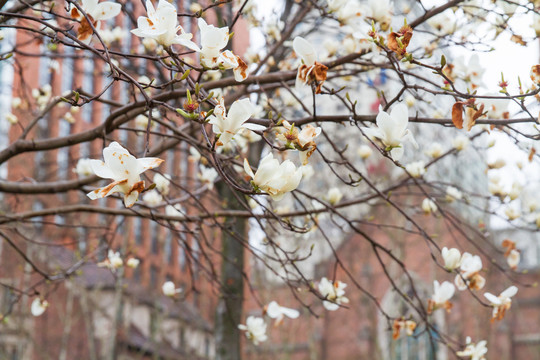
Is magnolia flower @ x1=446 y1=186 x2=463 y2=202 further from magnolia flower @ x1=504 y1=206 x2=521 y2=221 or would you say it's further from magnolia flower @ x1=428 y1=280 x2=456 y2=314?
magnolia flower @ x1=428 y1=280 x2=456 y2=314

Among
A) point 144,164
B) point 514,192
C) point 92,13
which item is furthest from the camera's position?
point 514,192

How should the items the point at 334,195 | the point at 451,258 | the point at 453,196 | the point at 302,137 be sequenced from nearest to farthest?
the point at 302,137 < the point at 451,258 < the point at 334,195 < the point at 453,196

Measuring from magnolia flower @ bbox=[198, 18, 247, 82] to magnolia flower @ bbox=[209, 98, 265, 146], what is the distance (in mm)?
135

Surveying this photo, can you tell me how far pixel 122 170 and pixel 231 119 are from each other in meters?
0.29

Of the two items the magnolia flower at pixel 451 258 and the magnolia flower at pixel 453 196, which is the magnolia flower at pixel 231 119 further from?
the magnolia flower at pixel 453 196

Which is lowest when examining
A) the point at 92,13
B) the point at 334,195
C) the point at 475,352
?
the point at 475,352

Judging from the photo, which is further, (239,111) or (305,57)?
(305,57)

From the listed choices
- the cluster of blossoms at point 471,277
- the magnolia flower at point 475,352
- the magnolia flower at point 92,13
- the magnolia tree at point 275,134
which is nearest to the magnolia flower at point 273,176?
the magnolia tree at point 275,134

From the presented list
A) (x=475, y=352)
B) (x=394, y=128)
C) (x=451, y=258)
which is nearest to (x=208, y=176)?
(x=451, y=258)

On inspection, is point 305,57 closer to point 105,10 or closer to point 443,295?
point 105,10

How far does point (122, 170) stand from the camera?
143 centimetres

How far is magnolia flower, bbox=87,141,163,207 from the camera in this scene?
4.63 feet

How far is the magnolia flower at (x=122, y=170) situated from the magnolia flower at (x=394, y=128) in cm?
66

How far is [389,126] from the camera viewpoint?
1.72 m
